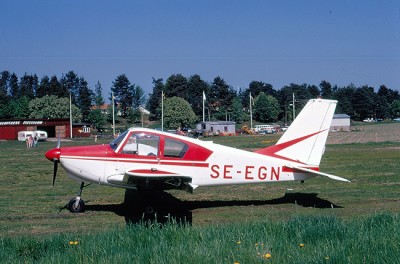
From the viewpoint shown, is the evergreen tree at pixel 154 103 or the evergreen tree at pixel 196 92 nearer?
the evergreen tree at pixel 154 103

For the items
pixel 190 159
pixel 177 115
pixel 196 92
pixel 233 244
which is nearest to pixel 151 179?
pixel 190 159

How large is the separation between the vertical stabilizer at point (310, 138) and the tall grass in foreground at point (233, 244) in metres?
3.86

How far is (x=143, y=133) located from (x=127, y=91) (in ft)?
395

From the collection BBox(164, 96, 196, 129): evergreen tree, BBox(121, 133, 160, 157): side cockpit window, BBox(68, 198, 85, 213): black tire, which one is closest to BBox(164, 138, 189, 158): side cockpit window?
BBox(121, 133, 160, 157): side cockpit window

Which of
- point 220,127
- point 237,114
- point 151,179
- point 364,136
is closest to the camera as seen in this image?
point 151,179

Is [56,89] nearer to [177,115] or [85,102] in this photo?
[85,102]

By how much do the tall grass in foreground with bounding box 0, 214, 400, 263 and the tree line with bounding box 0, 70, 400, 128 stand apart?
278 ft

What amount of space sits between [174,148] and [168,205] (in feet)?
5.48

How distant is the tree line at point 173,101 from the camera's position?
100375 mm

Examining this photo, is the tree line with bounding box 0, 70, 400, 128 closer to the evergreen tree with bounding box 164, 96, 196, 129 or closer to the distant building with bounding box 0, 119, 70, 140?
the evergreen tree with bounding box 164, 96, 196, 129

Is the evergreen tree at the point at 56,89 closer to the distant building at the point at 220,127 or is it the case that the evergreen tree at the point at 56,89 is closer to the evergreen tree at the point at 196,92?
the evergreen tree at the point at 196,92

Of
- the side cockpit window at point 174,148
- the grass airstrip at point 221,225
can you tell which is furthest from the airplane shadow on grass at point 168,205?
the side cockpit window at point 174,148

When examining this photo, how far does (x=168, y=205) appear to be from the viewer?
11.8 metres

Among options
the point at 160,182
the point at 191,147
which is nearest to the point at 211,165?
the point at 191,147
